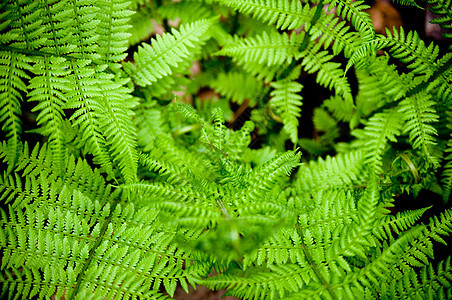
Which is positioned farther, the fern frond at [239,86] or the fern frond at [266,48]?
the fern frond at [239,86]

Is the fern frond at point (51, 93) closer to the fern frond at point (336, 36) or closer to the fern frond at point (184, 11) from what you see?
the fern frond at point (184, 11)

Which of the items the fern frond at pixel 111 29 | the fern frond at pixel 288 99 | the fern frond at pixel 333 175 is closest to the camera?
the fern frond at pixel 111 29

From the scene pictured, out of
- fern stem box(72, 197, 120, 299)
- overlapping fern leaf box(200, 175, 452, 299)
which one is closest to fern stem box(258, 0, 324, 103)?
overlapping fern leaf box(200, 175, 452, 299)

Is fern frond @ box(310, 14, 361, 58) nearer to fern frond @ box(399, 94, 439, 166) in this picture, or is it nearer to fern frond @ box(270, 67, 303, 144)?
fern frond @ box(270, 67, 303, 144)

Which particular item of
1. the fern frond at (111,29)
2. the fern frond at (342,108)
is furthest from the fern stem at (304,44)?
the fern frond at (111,29)

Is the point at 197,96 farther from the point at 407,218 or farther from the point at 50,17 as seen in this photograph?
the point at 407,218

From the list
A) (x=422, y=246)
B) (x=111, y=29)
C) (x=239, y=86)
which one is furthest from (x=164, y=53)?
(x=422, y=246)
